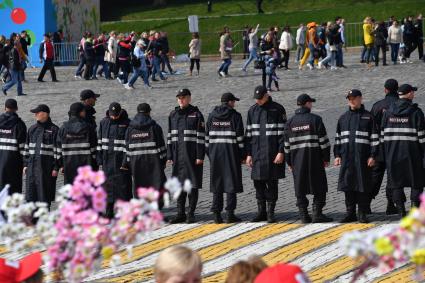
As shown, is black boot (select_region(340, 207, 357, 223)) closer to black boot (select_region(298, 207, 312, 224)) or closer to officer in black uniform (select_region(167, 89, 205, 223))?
black boot (select_region(298, 207, 312, 224))

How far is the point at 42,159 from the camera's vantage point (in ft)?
52.0

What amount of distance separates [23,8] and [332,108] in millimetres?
23528

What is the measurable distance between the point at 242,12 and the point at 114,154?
162 feet

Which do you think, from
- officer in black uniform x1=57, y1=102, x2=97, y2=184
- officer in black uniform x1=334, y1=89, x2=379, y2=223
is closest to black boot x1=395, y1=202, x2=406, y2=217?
officer in black uniform x1=334, y1=89, x2=379, y2=223

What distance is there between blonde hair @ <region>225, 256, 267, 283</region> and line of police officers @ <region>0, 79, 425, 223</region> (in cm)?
867

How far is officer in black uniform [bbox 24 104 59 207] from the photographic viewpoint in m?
15.8

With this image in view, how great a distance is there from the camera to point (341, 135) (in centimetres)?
1495

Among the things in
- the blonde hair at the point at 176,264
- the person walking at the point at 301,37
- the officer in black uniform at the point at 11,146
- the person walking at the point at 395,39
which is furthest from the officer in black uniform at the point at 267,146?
the person walking at the point at 301,37

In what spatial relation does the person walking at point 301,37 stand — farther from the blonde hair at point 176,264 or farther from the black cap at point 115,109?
the blonde hair at point 176,264

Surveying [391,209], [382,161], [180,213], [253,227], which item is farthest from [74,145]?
[391,209]

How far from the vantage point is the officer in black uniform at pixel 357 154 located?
14742mm

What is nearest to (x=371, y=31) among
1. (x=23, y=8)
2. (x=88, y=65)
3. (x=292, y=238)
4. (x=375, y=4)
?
(x=88, y=65)

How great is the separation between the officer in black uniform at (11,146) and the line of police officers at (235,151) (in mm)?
14

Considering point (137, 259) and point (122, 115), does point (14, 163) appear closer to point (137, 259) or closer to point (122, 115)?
point (122, 115)
